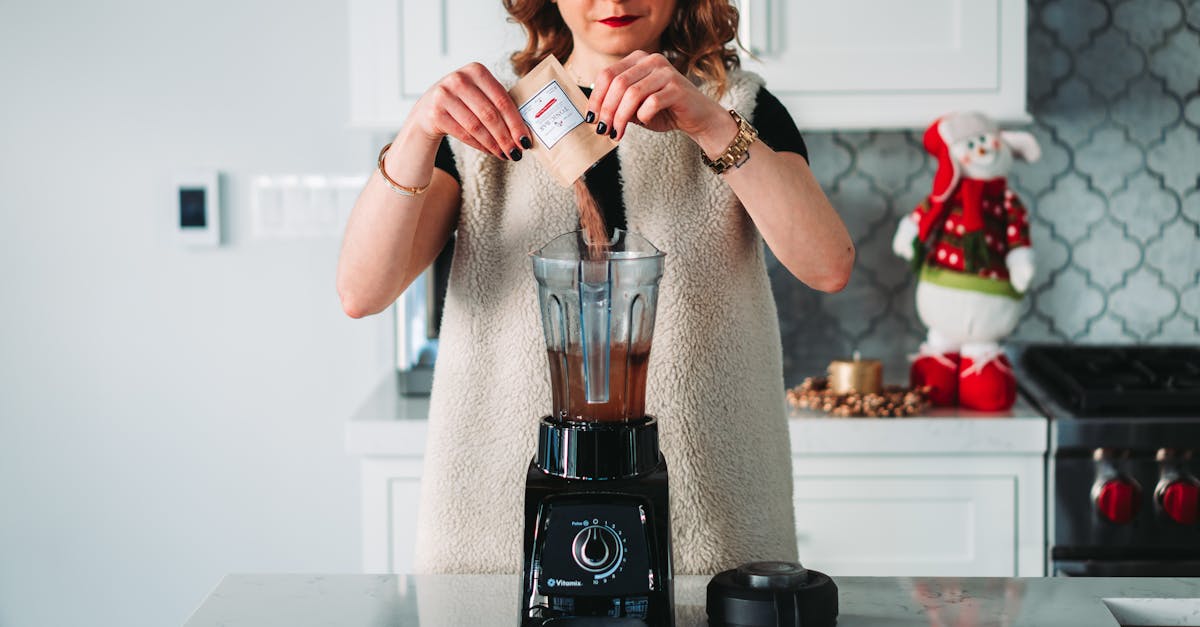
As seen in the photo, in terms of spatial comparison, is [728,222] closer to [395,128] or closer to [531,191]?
[531,191]

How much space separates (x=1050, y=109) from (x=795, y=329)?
589 mm

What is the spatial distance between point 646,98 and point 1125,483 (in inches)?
43.3

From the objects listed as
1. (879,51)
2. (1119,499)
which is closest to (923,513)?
(1119,499)

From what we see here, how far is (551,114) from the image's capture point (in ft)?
2.86

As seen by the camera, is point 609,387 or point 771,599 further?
point 609,387

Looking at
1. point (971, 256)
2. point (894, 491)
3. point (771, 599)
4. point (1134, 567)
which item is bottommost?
point (1134, 567)

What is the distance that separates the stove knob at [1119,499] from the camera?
1.63m

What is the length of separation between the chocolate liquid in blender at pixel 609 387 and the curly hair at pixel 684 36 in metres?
0.35

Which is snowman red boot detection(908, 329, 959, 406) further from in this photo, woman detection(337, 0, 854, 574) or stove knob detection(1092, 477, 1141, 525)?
woman detection(337, 0, 854, 574)

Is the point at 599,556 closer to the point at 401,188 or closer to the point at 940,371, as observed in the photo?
the point at 401,188

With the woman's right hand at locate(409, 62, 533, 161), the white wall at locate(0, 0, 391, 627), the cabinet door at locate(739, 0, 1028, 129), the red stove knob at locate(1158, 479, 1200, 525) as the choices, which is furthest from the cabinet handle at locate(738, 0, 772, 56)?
the woman's right hand at locate(409, 62, 533, 161)

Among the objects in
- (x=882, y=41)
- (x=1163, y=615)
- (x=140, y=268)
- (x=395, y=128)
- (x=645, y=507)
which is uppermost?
(x=882, y=41)

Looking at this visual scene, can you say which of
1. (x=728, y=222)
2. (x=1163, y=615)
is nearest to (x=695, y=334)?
(x=728, y=222)

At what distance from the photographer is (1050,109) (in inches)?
81.4
